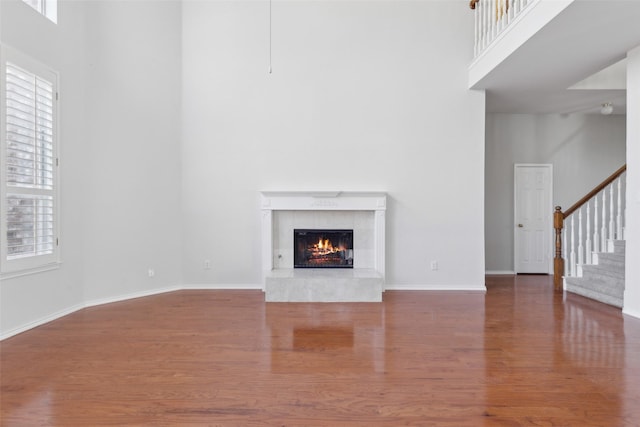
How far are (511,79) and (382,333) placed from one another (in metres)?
3.79

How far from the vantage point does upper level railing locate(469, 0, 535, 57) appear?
4.29 m

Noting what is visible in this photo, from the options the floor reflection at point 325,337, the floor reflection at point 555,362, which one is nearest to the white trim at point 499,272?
the floor reflection at point 555,362

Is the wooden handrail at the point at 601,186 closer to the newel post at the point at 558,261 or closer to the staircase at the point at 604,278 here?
the newel post at the point at 558,261

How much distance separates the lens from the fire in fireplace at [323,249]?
18.9 feet

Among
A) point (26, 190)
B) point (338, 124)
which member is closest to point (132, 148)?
point (26, 190)

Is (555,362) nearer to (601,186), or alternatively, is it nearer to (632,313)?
(632,313)

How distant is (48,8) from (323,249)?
4328 millimetres

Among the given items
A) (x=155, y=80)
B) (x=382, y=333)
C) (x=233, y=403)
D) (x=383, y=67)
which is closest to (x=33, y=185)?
(x=155, y=80)

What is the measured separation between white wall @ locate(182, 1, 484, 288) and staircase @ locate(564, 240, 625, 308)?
4.21ft

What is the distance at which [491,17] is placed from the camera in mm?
5016

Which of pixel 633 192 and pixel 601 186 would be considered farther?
pixel 601 186

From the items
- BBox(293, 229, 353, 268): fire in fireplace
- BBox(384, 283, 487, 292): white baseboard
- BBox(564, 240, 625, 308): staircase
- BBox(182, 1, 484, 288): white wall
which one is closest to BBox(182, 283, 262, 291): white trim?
BBox(182, 1, 484, 288): white wall

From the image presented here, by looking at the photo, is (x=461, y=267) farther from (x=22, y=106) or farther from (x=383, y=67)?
(x=22, y=106)

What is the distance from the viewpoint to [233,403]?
2.33 m
